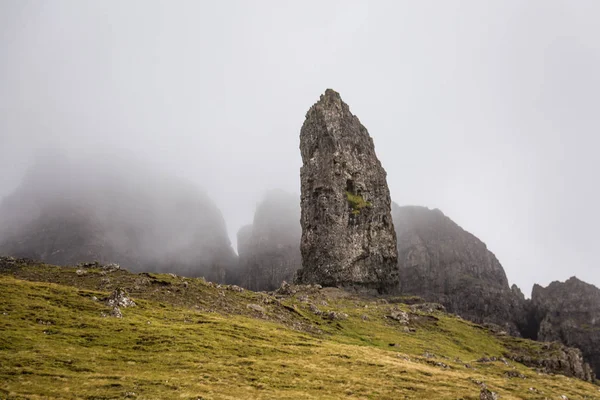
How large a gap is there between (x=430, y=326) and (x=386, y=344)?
35949 millimetres

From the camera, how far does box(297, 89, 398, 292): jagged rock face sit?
5778 inches

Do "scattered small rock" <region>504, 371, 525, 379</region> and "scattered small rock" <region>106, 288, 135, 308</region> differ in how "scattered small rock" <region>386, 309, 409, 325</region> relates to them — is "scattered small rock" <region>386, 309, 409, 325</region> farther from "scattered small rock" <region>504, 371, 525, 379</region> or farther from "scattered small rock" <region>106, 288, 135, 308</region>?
"scattered small rock" <region>106, 288, 135, 308</region>

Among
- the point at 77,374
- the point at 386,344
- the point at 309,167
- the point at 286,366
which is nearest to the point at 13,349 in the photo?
the point at 77,374

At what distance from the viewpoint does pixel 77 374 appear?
33562mm

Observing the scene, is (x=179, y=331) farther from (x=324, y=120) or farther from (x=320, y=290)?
(x=324, y=120)

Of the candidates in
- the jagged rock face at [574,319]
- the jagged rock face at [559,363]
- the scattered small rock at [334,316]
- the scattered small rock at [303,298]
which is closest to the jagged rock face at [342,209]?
the scattered small rock at [303,298]

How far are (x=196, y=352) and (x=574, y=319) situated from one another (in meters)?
196

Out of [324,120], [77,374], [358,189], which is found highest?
[324,120]

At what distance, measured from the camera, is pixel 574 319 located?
18438 cm

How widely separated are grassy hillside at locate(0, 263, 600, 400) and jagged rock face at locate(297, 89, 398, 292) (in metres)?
56.9

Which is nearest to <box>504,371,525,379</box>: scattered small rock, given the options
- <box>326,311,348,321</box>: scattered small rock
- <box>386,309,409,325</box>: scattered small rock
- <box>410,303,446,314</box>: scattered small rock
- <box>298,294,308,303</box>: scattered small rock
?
<box>326,311,348,321</box>: scattered small rock

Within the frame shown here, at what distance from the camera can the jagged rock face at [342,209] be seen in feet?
481

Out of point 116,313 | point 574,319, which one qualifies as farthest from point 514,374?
point 574,319

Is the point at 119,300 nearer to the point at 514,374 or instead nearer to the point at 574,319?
the point at 514,374
